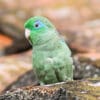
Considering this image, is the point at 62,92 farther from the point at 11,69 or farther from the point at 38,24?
the point at 11,69

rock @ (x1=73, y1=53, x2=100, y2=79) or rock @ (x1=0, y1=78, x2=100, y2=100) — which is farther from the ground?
rock @ (x1=73, y1=53, x2=100, y2=79)

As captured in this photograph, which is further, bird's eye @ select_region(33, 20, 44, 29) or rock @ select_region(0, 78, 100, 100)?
bird's eye @ select_region(33, 20, 44, 29)

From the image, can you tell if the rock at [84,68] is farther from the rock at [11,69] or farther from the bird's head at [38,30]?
the bird's head at [38,30]

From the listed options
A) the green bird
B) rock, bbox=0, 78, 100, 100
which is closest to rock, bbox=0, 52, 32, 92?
the green bird

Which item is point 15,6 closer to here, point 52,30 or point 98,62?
point 98,62

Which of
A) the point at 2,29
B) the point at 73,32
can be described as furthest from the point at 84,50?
the point at 2,29

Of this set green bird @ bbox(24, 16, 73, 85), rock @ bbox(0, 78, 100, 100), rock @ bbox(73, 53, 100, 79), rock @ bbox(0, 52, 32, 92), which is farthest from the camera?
rock @ bbox(0, 52, 32, 92)

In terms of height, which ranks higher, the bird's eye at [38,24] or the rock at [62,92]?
the bird's eye at [38,24]

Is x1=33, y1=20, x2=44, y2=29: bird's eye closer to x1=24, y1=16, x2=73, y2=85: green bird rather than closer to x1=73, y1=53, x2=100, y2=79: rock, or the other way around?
x1=24, y1=16, x2=73, y2=85: green bird

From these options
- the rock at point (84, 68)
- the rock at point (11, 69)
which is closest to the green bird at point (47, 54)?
the rock at point (84, 68)
